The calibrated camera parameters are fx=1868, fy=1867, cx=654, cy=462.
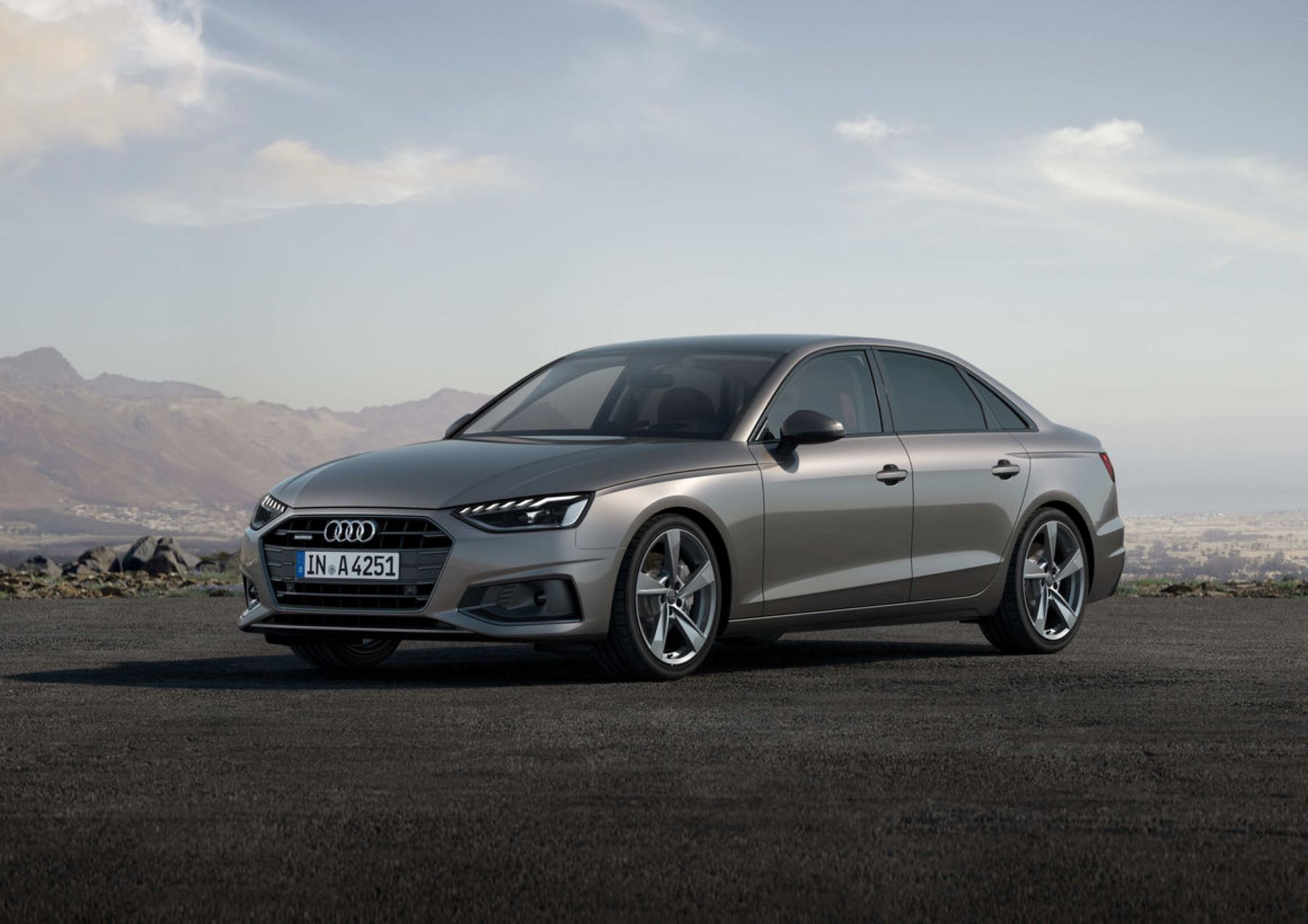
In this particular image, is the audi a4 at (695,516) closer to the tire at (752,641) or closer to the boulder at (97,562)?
the tire at (752,641)

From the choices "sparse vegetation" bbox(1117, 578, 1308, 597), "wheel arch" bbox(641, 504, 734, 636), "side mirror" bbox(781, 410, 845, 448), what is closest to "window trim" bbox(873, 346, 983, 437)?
"side mirror" bbox(781, 410, 845, 448)

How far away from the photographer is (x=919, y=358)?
10.8 m

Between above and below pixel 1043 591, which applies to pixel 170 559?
below

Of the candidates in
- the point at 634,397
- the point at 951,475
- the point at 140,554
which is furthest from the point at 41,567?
the point at 951,475

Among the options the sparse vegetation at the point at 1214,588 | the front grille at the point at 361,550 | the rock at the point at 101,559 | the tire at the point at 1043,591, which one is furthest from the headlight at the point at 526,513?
the rock at the point at 101,559

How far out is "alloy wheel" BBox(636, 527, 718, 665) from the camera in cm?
884

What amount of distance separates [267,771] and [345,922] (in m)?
2.12

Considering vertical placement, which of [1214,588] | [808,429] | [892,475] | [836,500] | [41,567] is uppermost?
[808,429]

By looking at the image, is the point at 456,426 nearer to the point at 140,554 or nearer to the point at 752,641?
the point at 752,641

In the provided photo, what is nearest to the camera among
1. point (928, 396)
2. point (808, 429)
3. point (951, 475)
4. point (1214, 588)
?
point (808, 429)

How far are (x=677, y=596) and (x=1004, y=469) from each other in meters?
2.64

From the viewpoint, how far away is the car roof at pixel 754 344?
10102 mm

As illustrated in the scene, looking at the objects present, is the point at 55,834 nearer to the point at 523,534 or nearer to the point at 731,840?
the point at 731,840

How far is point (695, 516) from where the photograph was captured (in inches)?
355
